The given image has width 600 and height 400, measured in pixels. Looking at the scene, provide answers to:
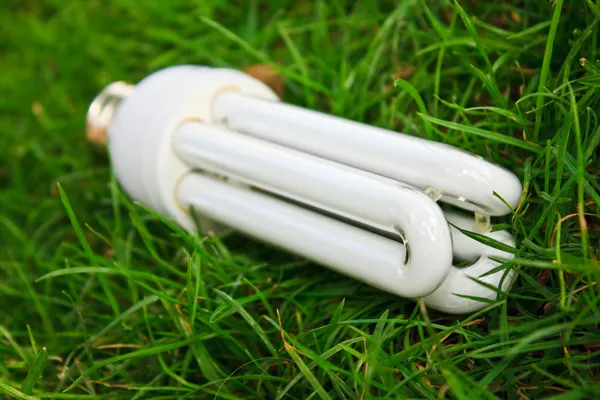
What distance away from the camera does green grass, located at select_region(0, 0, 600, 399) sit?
0.57 metres

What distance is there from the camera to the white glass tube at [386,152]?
1.87ft

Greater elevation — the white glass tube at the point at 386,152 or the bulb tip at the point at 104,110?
the white glass tube at the point at 386,152

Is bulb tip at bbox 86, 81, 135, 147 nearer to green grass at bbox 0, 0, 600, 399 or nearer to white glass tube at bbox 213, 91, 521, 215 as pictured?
green grass at bbox 0, 0, 600, 399

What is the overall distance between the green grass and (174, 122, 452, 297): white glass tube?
6 cm

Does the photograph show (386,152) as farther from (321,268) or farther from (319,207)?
(321,268)

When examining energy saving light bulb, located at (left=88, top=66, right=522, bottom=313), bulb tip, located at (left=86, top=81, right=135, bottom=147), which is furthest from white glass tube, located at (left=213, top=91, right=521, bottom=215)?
bulb tip, located at (left=86, top=81, right=135, bottom=147)

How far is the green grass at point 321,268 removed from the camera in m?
0.57

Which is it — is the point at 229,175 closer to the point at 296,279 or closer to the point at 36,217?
the point at 296,279

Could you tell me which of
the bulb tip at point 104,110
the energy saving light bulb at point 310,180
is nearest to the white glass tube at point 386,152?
the energy saving light bulb at point 310,180

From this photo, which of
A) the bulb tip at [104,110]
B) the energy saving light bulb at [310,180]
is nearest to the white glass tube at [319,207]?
the energy saving light bulb at [310,180]

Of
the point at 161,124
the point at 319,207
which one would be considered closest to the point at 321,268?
the point at 319,207

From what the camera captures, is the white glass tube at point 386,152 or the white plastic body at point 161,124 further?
the white plastic body at point 161,124

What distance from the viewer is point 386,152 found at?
0.61 metres

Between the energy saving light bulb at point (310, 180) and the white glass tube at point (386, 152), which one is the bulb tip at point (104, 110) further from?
the white glass tube at point (386, 152)
